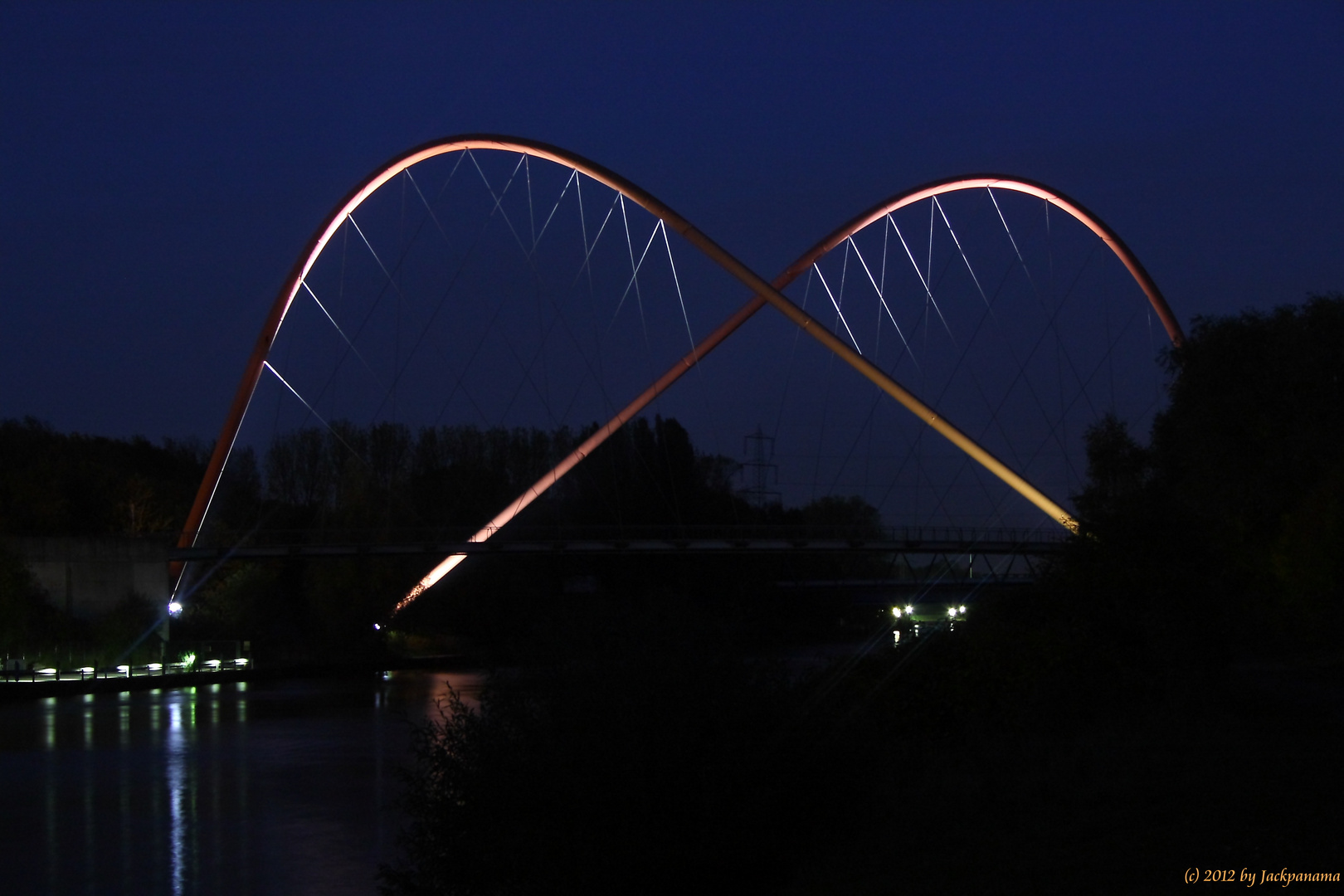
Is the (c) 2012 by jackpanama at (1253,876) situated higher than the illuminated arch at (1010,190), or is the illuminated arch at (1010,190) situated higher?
the illuminated arch at (1010,190)

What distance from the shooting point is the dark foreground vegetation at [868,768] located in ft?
30.9

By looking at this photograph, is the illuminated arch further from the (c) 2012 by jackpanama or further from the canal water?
the (c) 2012 by jackpanama

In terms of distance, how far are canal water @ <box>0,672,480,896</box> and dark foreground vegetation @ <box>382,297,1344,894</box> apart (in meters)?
1.84

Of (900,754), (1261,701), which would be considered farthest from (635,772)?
(1261,701)

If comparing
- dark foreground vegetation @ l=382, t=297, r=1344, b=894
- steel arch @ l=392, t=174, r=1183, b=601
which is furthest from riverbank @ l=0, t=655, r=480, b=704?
dark foreground vegetation @ l=382, t=297, r=1344, b=894

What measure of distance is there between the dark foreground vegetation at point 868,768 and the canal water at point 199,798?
1.84 m

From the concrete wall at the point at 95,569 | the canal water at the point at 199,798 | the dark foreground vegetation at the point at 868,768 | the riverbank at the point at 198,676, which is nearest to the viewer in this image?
the dark foreground vegetation at the point at 868,768

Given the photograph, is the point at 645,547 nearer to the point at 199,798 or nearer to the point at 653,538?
the point at 653,538

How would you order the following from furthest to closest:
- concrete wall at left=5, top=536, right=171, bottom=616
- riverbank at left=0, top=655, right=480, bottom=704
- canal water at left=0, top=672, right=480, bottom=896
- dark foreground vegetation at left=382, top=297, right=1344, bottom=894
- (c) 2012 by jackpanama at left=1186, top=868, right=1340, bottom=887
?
1. concrete wall at left=5, top=536, right=171, bottom=616
2. riverbank at left=0, top=655, right=480, bottom=704
3. canal water at left=0, top=672, right=480, bottom=896
4. dark foreground vegetation at left=382, top=297, right=1344, bottom=894
5. (c) 2012 by jackpanama at left=1186, top=868, right=1340, bottom=887

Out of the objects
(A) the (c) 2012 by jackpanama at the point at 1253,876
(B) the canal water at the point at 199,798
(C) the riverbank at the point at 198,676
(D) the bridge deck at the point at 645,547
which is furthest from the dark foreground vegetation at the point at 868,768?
(D) the bridge deck at the point at 645,547

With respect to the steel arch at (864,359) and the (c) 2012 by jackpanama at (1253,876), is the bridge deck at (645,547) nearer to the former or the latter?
the steel arch at (864,359)

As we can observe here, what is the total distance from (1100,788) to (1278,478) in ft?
56.3

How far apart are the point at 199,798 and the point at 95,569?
3600 cm

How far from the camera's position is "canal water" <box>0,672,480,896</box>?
1319 cm
